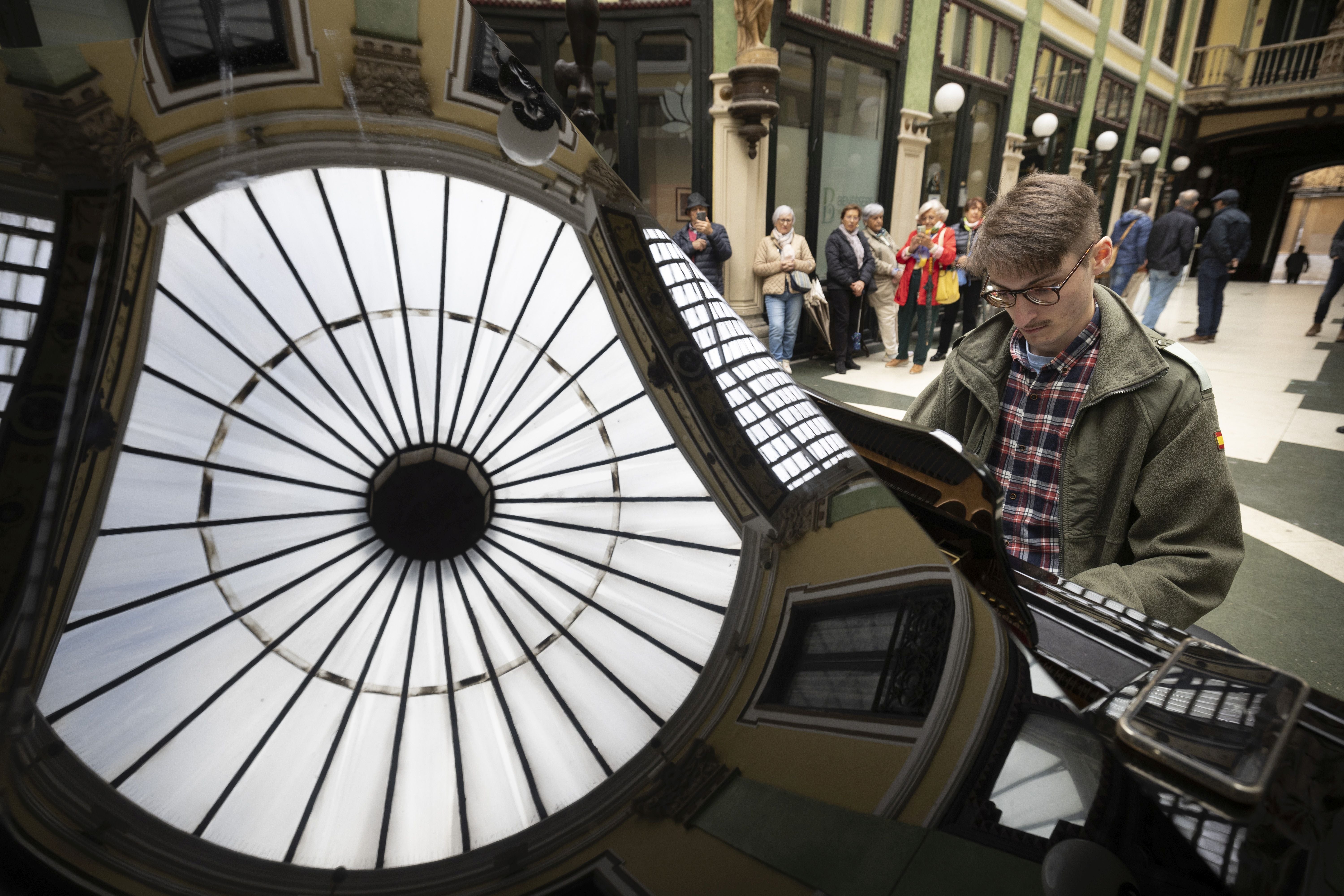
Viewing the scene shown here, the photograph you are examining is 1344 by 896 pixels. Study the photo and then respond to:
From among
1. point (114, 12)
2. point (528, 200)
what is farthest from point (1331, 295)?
point (114, 12)

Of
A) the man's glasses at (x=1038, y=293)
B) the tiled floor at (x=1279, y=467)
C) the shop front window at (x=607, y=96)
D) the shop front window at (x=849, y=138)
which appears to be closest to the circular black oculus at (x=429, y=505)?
the man's glasses at (x=1038, y=293)

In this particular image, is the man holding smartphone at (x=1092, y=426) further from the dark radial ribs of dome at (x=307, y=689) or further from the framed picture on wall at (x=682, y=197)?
the framed picture on wall at (x=682, y=197)

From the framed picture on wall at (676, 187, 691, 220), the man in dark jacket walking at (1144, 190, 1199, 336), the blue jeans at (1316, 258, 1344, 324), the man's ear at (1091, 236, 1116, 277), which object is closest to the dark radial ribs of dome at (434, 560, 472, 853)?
the man's ear at (1091, 236, 1116, 277)

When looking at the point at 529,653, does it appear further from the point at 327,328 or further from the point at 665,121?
the point at 665,121

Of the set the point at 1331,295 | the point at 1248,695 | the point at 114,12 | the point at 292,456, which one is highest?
the point at 114,12

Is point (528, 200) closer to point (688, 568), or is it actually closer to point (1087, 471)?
point (688, 568)

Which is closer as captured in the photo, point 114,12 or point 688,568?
point 688,568

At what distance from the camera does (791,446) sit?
0.68 meters

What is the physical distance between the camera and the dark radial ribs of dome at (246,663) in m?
0.39

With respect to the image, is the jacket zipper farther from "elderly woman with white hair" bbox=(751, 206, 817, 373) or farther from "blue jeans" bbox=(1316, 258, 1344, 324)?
"blue jeans" bbox=(1316, 258, 1344, 324)

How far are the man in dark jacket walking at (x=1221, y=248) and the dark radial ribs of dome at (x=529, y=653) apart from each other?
290 inches

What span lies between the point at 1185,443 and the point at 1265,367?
589 centimetres

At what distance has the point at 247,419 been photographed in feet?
1.55

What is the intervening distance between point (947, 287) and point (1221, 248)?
2.87m
